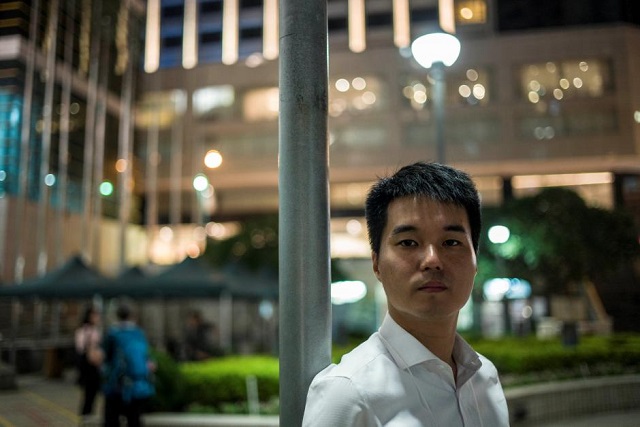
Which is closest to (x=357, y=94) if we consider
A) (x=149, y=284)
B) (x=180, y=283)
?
(x=149, y=284)

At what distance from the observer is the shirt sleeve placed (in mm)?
1398

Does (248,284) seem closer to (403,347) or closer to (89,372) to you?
(89,372)

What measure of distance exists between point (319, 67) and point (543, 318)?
31074 mm

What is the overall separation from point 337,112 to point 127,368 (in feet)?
99.5

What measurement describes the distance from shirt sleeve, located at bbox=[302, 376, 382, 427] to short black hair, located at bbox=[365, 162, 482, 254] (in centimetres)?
47

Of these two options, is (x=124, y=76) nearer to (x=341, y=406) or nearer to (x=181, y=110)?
(x=181, y=110)

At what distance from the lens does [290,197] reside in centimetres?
196

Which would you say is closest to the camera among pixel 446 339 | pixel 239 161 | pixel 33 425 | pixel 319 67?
pixel 446 339

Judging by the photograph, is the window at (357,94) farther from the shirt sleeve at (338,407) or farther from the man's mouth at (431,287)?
the shirt sleeve at (338,407)

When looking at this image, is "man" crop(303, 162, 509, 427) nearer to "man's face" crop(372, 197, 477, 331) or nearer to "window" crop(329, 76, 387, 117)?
"man's face" crop(372, 197, 477, 331)

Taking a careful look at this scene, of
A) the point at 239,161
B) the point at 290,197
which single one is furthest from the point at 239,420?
the point at 239,161

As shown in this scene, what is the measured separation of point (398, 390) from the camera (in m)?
1.49

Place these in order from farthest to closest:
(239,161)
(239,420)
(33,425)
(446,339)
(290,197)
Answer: (239,161) < (33,425) < (239,420) < (290,197) < (446,339)

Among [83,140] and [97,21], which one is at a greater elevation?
[97,21]
